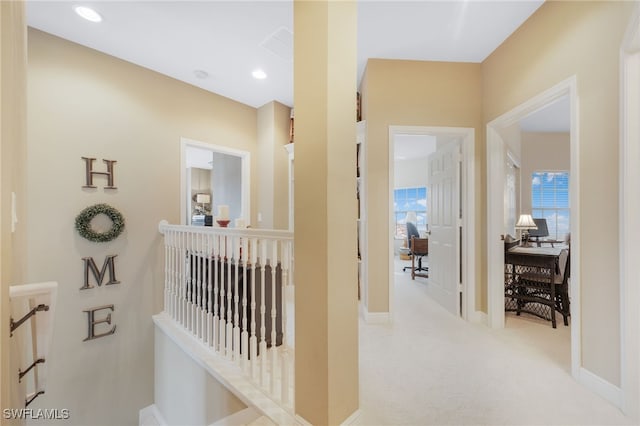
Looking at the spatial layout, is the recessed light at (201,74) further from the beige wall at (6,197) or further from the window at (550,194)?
the window at (550,194)

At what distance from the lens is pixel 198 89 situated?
3.33 meters

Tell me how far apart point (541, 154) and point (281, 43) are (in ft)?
17.7

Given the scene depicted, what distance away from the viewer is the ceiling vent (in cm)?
233

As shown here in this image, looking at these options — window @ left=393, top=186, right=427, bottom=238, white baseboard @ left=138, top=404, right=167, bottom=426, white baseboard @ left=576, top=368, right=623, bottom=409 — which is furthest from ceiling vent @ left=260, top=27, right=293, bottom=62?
window @ left=393, top=186, right=427, bottom=238

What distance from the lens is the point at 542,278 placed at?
9.07 feet

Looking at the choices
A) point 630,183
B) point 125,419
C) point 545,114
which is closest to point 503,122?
point 630,183

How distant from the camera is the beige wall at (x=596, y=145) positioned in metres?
1.52

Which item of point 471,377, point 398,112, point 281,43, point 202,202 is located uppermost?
point 281,43

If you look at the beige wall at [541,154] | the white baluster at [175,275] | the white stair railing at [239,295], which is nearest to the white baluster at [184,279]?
the white stair railing at [239,295]

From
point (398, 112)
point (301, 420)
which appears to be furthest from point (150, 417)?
point (398, 112)

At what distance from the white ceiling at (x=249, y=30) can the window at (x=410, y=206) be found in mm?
5004

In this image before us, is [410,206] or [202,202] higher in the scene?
[202,202]

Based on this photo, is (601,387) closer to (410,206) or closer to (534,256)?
(534,256)

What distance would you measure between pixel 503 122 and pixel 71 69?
403cm
